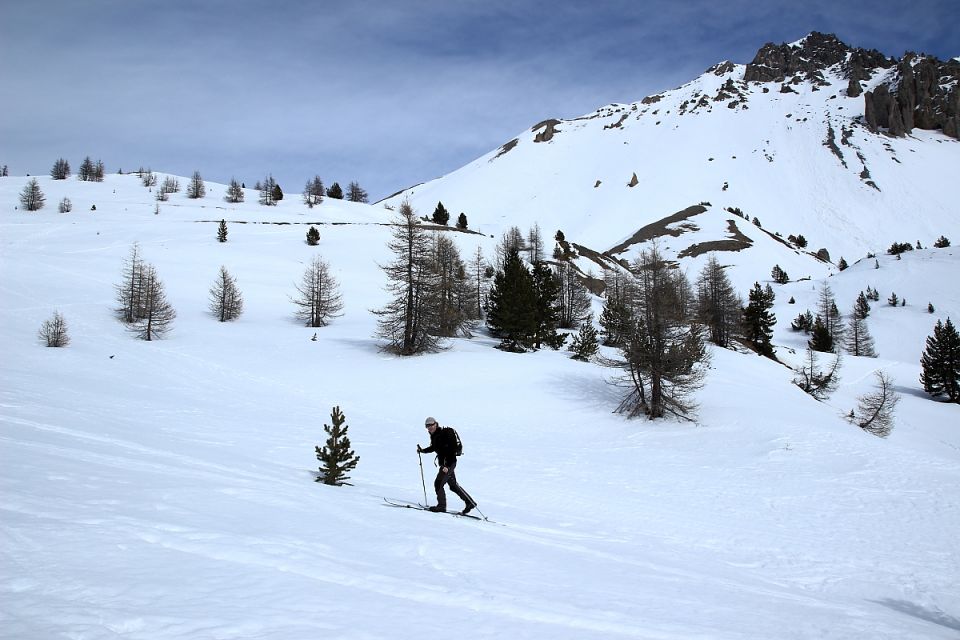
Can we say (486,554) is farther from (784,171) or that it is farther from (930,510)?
(784,171)

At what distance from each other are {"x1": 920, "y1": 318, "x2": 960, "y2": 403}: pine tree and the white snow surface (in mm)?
14327

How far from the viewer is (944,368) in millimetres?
45656

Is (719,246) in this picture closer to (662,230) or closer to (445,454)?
(662,230)

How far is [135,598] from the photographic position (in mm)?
3680

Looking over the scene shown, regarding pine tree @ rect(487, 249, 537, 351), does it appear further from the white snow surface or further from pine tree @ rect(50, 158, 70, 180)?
pine tree @ rect(50, 158, 70, 180)

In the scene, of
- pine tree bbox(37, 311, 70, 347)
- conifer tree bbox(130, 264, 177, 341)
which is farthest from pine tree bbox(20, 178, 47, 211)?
pine tree bbox(37, 311, 70, 347)

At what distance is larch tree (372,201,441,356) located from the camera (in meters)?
33.7

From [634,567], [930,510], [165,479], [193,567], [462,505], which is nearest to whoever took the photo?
[193,567]

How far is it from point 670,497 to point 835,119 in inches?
9457

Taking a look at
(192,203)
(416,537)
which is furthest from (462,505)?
(192,203)

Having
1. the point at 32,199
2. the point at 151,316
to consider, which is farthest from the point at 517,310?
the point at 32,199

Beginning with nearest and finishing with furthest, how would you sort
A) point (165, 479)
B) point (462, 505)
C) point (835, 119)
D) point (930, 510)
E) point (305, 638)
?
1. point (305, 638)
2. point (165, 479)
3. point (462, 505)
4. point (930, 510)
5. point (835, 119)

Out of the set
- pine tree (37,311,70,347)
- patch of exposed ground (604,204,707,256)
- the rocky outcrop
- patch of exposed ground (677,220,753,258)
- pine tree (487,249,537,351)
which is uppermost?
the rocky outcrop

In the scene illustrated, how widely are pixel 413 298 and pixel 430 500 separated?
23877 millimetres
